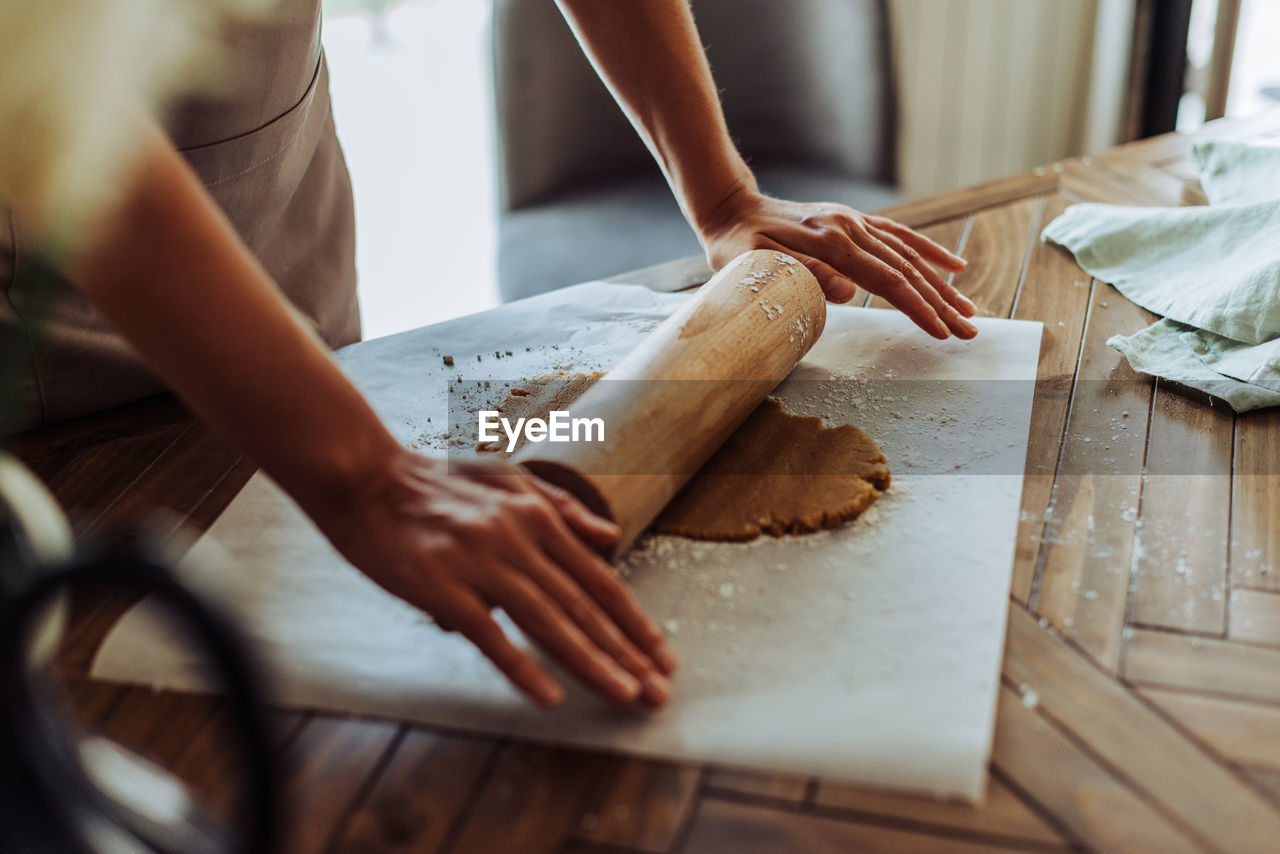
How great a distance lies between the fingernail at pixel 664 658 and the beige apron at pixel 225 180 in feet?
1.91

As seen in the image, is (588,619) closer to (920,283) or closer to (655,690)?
(655,690)

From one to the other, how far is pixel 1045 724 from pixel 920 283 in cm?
57

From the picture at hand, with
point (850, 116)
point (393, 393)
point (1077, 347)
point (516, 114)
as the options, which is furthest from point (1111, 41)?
point (393, 393)

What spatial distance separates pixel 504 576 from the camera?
62 centimetres

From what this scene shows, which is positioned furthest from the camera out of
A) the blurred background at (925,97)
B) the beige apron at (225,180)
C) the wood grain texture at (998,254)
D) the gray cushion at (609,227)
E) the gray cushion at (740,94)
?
the blurred background at (925,97)

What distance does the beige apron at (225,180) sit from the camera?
94 centimetres

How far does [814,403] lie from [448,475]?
0.41 metres

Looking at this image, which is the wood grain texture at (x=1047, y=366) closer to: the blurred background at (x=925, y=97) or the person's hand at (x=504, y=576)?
the person's hand at (x=504, y=576)

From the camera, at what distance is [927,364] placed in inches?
40.0

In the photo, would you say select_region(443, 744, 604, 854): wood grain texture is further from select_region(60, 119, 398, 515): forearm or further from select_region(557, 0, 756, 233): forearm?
select_region(557, 0, 756, 233): forearm

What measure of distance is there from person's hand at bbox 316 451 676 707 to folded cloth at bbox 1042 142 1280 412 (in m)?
0.63

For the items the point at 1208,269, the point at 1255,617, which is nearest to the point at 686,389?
the point at 1255,617

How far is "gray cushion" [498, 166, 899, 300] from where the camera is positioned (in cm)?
182

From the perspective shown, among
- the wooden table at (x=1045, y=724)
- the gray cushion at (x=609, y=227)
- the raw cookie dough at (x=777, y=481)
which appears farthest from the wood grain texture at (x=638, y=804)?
the gray cushion at (x=609, y=227)
